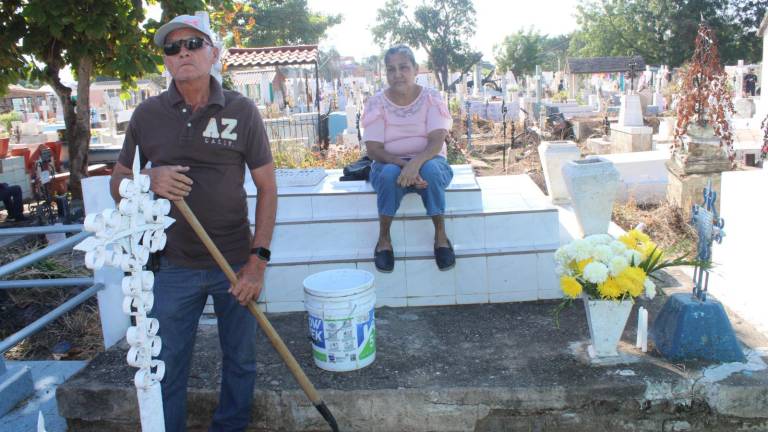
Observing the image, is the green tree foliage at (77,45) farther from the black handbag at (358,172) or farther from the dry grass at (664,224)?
the dry grass at (664,224)

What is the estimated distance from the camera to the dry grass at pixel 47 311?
473 centimetres

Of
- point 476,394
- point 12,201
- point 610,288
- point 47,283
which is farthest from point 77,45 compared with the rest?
point 610,288

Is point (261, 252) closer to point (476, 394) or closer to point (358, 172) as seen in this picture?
point (476, 394)

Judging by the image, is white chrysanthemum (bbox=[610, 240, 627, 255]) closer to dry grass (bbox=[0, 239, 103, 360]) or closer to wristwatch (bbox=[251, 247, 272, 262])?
wristwatch (bbox=[251, 247, 272, 262])

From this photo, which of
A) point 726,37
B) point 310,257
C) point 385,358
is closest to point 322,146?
point 310,257

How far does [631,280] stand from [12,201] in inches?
358

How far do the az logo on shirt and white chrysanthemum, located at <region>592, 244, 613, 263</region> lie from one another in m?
1.87

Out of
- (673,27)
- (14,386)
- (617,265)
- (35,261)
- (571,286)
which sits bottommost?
(14,386)

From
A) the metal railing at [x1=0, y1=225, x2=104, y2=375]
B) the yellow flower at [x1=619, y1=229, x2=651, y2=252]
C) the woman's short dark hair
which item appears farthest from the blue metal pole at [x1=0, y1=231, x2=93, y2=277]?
the yellow flower at [x1=619, y1=229, x2=651, y2=252]

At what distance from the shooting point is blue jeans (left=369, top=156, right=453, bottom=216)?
4133 mm

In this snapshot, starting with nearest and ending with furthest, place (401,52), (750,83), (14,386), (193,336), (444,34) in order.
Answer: (193,336) < (14,386) < (401,52) < (750,83) < (444,34)

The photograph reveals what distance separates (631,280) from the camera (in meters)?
3.11

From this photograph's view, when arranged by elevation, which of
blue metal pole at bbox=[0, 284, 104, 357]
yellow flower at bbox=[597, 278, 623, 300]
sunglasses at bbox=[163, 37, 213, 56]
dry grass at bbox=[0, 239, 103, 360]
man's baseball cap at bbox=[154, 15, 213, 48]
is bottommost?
dry grass at bbox=[0, 239, 103, 360]

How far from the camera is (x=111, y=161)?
12656mm
